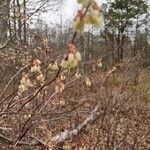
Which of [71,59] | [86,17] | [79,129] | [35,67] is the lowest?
[79,129]

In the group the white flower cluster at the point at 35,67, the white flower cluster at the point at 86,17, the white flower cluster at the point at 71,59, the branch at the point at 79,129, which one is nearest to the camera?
the white flower cluster at the point at 86,17

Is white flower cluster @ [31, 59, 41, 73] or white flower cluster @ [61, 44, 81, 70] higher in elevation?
white flower cluster @ [61, 44, 81, 70]

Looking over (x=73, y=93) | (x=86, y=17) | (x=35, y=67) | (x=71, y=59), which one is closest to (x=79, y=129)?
(x=73, y=93)

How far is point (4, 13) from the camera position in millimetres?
11602

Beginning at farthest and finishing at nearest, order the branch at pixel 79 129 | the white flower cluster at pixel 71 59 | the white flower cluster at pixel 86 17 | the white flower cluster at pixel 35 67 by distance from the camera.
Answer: the branch at pixel 79 129 < the white flower cluster at pixel 35 67 < the white flower cluster at pixel 71 59 < the white flower cluster at pixel 86 17

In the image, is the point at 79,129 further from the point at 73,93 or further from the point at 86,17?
the point at 86,17

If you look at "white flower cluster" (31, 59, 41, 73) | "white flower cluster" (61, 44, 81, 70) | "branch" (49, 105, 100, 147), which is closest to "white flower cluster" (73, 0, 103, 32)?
"white flower cluster" (61, 44, 81, 70)

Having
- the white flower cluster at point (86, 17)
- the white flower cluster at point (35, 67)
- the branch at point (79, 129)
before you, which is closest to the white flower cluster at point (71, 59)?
the white flower cluster at point (86, 17)

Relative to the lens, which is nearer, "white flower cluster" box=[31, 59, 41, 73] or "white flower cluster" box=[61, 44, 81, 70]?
"white flower cluster" box=[61, 44, 81, 70]

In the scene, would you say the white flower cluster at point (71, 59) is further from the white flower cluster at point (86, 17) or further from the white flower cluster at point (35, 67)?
the white flower cluster at point (35, 67)

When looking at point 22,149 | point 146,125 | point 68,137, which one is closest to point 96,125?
point 146,125

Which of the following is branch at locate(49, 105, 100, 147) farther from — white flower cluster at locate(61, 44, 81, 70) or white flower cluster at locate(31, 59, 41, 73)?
white flower cluster at locate(61, 44, 81, 70)

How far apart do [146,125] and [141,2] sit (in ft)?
109

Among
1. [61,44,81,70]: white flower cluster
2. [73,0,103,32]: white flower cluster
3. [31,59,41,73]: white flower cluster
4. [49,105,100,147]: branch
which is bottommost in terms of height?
[49,105,100,147]: branch
